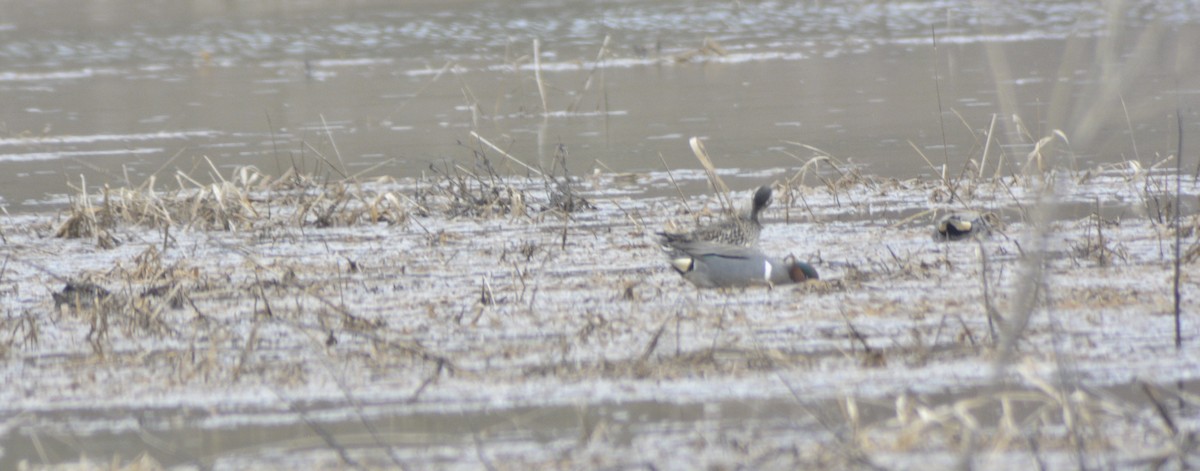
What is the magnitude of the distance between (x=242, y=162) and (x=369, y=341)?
7192 mm

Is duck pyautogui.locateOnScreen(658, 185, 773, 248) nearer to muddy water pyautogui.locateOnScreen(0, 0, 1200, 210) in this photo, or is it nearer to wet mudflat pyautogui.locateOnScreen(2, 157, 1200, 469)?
wet mudflat pyautogui.locateOnScreen(2, 157, 1200, 469)

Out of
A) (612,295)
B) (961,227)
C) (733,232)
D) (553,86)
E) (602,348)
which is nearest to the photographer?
(602,348)

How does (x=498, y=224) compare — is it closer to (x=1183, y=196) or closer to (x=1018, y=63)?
(x=1183, y=196)

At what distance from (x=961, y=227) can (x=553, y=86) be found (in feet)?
31.8

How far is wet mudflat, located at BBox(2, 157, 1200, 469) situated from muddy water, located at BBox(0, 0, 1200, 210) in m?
0.85

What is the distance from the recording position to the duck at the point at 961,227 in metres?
7.19

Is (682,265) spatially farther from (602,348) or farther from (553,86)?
(553,86)

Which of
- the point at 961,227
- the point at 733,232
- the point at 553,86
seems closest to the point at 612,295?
the point at 733,232

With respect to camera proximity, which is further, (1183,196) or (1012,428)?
(1183,196)

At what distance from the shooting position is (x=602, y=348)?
5297 mm

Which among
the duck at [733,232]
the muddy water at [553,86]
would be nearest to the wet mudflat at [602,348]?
the duck at [733,232]

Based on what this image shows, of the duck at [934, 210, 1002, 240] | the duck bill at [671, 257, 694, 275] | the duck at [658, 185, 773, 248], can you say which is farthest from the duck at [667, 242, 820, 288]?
the duck at [934, 210, 1002, 240]

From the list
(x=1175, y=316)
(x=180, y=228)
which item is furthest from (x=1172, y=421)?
(x=180, y=228)

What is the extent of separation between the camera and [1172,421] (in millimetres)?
4082
